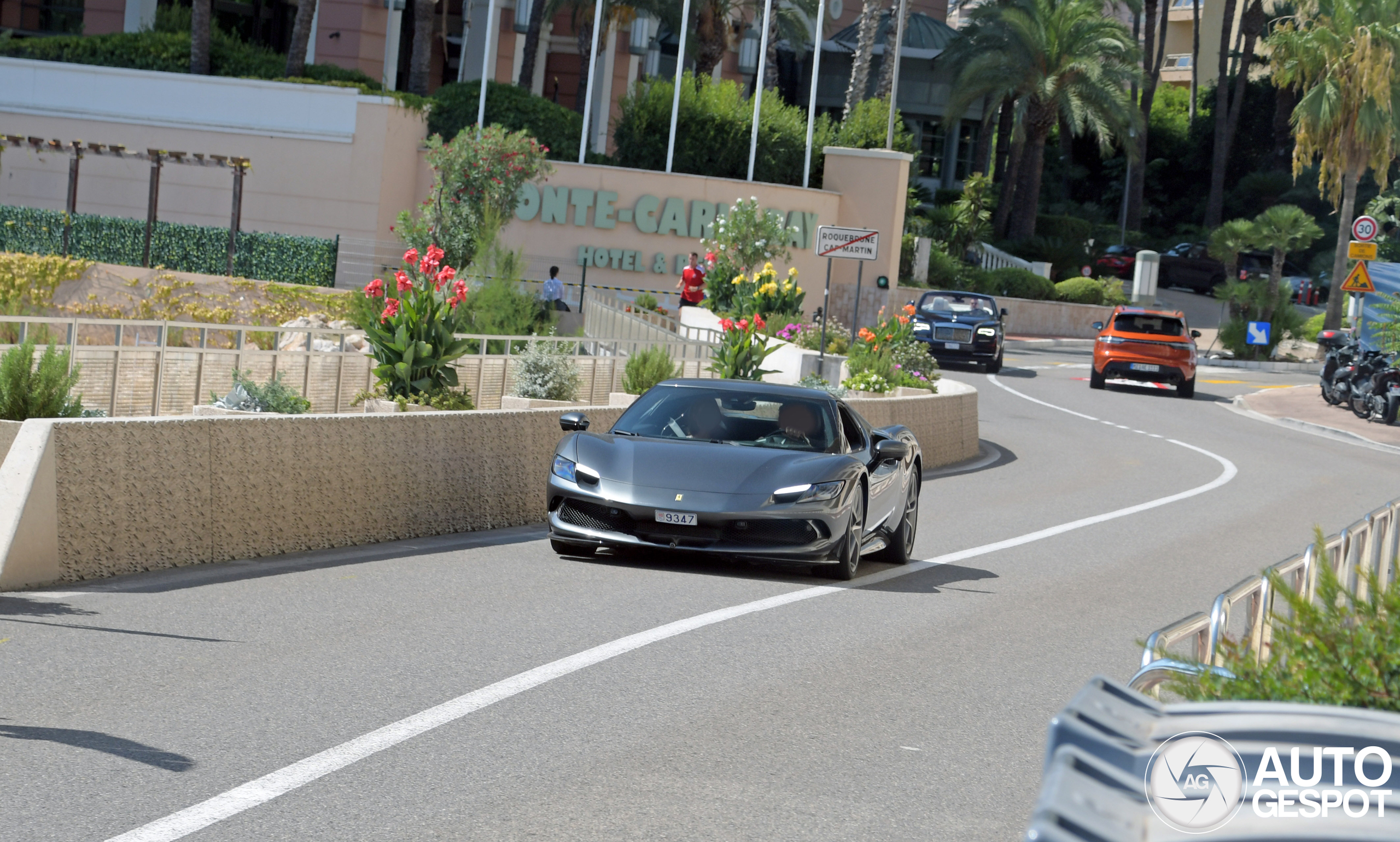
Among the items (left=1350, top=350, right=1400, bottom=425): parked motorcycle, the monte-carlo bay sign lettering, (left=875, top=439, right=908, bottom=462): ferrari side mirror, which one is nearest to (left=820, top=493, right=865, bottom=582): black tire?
(left=875, top=439, right=908, bottom=462): ferrari side mirror

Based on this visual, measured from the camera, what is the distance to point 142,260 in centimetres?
3953

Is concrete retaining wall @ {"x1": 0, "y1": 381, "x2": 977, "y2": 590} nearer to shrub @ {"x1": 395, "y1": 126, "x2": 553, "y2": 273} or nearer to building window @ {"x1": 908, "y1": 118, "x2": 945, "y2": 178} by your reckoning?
shrub @ {"x1": 395, "y1": 126, "x2": 553, "y2": 273}

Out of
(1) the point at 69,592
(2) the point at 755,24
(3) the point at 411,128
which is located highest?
(2) the point at 755,24

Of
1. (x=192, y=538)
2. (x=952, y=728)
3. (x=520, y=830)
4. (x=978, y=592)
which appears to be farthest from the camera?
(x=978, y=592)

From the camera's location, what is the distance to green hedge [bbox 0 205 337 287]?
129ft

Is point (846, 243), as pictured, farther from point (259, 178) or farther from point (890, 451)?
point (259, 178)

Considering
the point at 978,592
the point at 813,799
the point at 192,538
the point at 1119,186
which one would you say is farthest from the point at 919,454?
the point at 1119,186

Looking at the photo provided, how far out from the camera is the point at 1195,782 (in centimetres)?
218

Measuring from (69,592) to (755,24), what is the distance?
56323 millimetres

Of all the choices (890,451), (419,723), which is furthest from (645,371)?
(419,723)

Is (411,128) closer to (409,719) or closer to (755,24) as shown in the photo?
(755,24)

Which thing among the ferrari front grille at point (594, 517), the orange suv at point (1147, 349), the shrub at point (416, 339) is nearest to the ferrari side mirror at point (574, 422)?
the ferrari front grille at point (594, 517)

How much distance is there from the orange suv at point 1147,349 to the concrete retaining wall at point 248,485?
23840 millimetres

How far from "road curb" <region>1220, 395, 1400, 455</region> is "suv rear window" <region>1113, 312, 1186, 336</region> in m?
1.86
